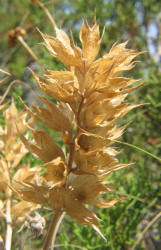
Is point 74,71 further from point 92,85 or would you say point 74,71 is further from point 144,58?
point 144,58

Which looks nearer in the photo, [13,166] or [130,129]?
[13,166]

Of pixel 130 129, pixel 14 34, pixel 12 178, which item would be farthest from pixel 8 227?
pixel 14 34

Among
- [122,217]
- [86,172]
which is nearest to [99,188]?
[86,172]

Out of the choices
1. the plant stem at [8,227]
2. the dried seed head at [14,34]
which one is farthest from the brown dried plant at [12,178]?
the dried seed head at [14,34]

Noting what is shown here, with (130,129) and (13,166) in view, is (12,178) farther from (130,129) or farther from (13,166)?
(130,129)

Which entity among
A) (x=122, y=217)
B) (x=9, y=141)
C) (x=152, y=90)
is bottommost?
(x=122, y=217)

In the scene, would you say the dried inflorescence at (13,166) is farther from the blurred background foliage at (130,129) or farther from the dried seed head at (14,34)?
the dried seed head at (14,34)
